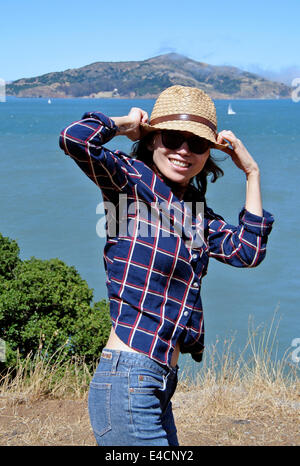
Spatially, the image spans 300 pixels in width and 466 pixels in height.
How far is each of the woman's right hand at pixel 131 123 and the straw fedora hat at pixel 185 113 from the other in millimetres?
26

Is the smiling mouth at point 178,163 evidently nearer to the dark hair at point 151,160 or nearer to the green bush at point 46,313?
the dark hair at point 151,160

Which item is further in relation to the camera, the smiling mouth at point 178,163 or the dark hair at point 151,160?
the dark hair at point 151,160

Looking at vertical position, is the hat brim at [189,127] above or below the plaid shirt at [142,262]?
above

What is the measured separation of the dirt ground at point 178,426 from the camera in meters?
4.35

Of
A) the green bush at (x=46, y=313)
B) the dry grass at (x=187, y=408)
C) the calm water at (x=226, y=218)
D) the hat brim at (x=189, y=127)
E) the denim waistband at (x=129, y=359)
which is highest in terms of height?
the hat brim at (x=189, y=127)

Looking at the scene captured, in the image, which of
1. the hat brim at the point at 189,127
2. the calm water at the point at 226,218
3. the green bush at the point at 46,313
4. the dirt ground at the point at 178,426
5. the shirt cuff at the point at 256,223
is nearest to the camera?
the hat brim at the point at 189,127

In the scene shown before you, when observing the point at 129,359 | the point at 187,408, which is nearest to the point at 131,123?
the point at 129,359

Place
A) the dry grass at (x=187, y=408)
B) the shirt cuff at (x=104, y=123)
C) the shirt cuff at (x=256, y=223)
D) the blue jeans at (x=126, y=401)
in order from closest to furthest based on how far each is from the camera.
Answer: the blue jeans at (x=126, y=401) → the shirt cuff at (x=104, y=123) → the shirt cuff at (x=256, y=223) → the dry grass at (x=187, y=408)

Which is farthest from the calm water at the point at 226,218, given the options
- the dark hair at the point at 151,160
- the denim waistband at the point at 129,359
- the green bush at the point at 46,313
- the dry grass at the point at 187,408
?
the denim waistband at the point at 129,359

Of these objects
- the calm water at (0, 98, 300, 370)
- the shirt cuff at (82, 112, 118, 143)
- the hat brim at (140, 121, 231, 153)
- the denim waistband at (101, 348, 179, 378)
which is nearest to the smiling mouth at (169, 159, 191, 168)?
the hat brim at (140, 121, 231, 153)

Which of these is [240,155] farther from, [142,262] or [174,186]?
[142,262]

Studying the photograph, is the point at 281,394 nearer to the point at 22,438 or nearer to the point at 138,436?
the point at 22,438

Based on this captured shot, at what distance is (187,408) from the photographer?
4.99m

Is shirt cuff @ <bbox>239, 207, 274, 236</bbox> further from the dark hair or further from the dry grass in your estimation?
the dry grass
